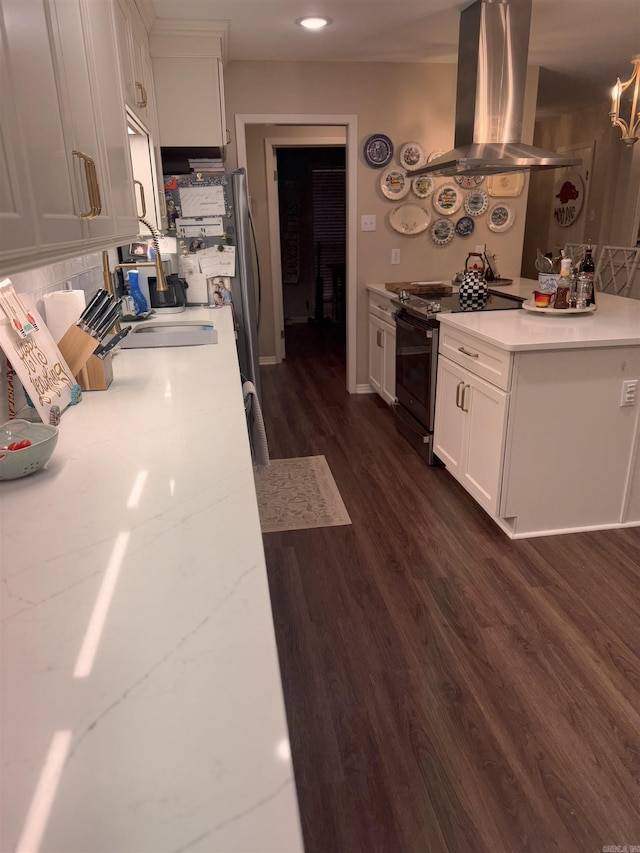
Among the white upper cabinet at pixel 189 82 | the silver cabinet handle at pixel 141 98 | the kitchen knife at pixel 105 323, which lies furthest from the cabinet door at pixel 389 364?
the kitchen knife at pixel 105 323

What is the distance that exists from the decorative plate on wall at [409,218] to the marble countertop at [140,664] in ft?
11.8

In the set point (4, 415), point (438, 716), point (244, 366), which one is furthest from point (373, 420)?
point (4, 415)

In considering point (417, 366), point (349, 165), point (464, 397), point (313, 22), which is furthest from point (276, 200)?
point (464, 397)

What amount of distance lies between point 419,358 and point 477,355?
2.50ft

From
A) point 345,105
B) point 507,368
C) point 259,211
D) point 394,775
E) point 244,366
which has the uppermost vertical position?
point 345,105

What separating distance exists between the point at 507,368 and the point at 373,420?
1.84 m

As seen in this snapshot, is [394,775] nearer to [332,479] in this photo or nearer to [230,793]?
[230,793]

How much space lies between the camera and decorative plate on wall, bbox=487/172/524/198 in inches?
173

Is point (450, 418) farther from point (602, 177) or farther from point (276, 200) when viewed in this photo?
point (602, 177)

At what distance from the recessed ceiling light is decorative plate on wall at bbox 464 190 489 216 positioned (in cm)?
169

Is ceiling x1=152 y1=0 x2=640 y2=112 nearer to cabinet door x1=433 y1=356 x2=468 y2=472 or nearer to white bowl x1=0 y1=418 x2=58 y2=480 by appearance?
cabinet door x1=433 y1=356 x2=468 y2=472

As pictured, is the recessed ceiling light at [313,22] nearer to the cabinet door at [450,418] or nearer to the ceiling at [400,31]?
the ceiling at [400,31]

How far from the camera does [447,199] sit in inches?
173

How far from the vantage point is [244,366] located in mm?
3910
